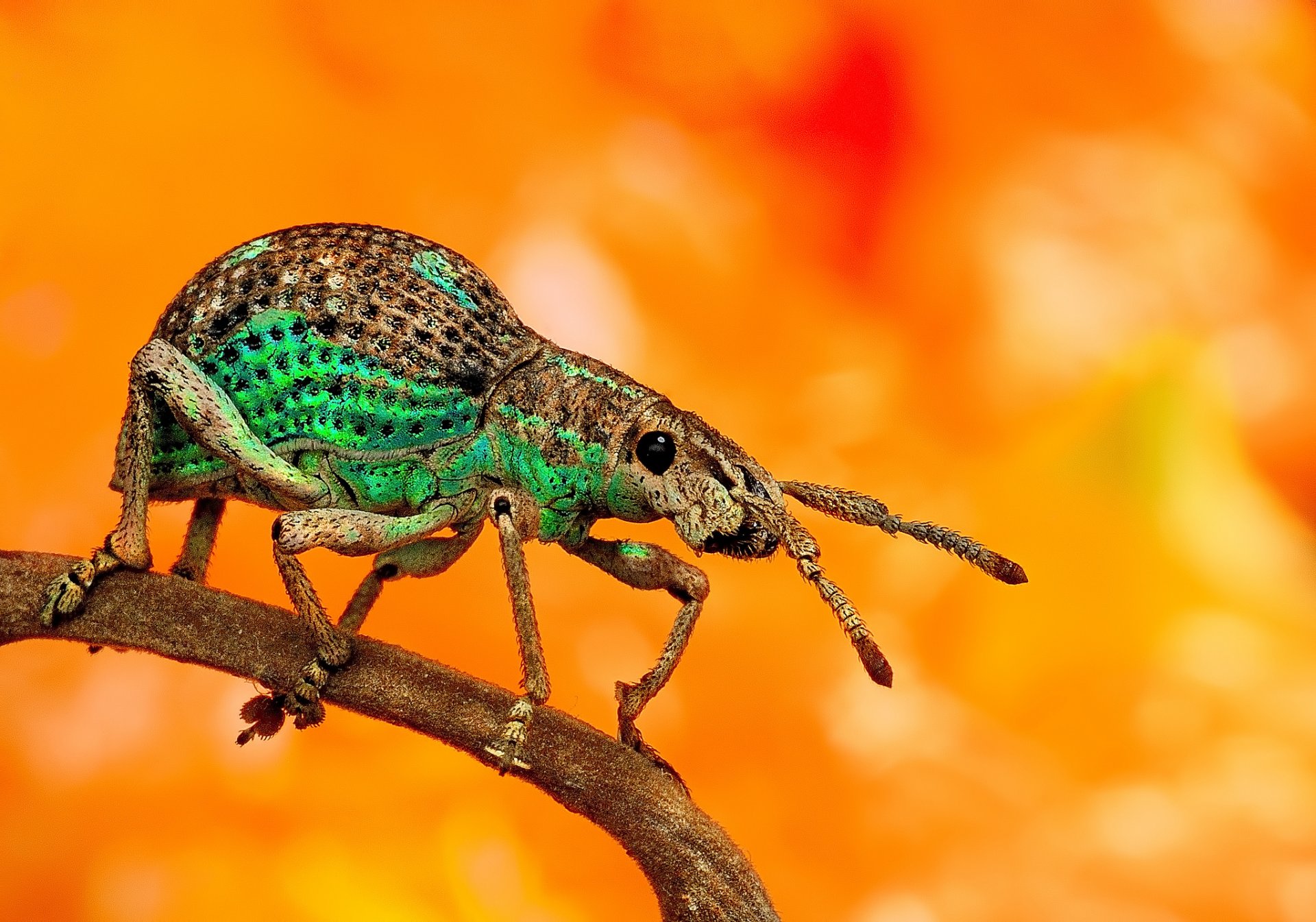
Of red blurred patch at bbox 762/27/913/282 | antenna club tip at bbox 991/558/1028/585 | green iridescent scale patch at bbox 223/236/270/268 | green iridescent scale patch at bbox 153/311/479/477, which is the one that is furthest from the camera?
red blurred patch at bbox 762/27/913/282

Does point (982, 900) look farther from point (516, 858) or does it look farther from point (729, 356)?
point (729, 356)

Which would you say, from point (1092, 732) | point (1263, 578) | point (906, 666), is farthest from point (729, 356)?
point (1263, 578)

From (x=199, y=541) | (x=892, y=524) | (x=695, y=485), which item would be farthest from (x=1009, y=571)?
(x=199, y=541)

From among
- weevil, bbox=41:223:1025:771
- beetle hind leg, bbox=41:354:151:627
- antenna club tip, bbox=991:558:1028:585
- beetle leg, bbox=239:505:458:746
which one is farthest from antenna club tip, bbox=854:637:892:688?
beetle hind leg, bbox=41:354:151:627

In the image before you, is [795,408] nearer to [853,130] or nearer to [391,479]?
[853,130]

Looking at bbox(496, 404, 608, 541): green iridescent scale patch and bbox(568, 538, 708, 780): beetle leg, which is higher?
bbox(496, 404, 608, 541): green iridescent scale patch

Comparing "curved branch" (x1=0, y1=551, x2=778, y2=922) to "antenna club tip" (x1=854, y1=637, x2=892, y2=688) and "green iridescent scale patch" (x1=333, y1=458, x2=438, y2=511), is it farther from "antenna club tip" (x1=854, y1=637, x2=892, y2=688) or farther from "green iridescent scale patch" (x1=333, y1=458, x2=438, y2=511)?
"antenna club tip" (x1=854, y1=637, x2=892, y2=688)
